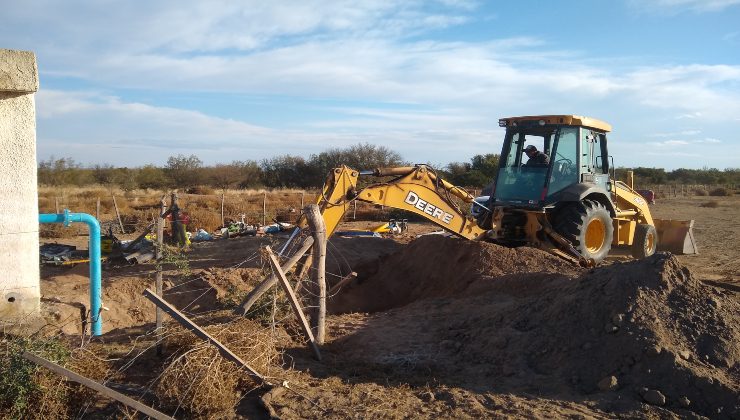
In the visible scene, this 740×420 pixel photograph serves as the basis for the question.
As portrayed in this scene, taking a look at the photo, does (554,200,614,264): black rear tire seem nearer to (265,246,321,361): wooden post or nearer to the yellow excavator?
the yellow excavator

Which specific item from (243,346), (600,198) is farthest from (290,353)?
(600,198)

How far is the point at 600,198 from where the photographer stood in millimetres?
12438

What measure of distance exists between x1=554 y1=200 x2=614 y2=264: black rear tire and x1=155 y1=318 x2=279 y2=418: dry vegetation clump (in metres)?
7.02

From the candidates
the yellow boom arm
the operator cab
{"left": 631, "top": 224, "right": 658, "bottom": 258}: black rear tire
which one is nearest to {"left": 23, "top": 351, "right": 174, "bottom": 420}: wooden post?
the yellow boom arm

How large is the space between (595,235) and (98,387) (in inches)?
383

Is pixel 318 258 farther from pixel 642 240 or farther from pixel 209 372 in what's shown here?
pixel 642 240

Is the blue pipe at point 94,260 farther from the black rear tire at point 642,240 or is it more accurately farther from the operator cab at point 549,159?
the black rear tire at point 642,240

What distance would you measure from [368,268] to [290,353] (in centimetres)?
659

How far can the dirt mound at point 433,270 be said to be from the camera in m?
10.8

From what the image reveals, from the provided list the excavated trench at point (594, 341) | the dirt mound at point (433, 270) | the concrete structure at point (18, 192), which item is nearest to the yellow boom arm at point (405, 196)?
the dirt mound at point (433, 270)

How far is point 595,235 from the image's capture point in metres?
12.5

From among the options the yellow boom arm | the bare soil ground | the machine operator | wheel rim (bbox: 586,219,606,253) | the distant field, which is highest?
the machine operator

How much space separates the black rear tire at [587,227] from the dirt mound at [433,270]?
67 centimetres

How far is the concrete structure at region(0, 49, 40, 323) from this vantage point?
20.0 ft
